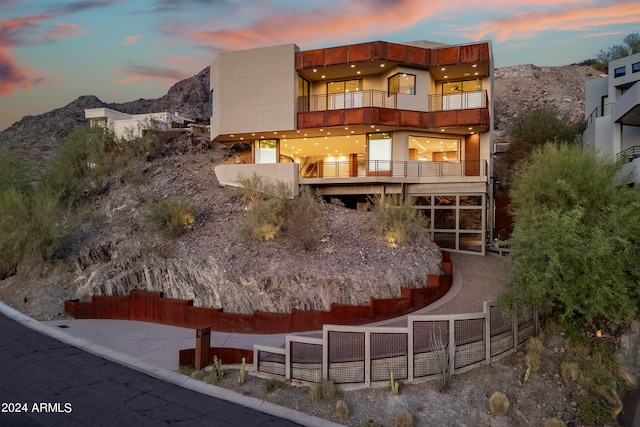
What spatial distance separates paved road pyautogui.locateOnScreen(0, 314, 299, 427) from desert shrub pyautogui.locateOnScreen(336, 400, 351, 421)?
35.4 inches

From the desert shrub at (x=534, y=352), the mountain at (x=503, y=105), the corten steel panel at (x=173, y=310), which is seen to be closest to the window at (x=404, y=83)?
the corten steel panel at (x=173, y=310)

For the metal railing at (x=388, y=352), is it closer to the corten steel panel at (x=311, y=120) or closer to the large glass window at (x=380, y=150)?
the large glass window at (x=380, y=150)

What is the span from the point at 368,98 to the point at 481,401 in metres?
17.9

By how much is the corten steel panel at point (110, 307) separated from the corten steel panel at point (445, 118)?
16.7 meters

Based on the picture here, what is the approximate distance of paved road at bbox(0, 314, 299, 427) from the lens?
315 inches

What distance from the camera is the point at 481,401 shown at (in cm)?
886

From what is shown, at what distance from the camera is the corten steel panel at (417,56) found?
22609 millimetres

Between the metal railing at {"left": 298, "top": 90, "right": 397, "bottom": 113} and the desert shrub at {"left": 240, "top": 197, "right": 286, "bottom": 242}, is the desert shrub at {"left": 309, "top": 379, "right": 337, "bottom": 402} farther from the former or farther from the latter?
the metal railing at {"left": 298, "top": 90, "right": 397, "bottom": 113}

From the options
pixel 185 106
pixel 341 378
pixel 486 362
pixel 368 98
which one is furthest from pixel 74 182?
pixel 185 106

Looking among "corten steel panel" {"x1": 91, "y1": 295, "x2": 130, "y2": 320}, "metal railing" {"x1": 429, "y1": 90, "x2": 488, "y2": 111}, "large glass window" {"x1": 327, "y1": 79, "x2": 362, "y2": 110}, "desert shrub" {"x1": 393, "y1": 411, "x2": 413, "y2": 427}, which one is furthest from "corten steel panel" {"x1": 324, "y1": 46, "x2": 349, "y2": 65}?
"desert shrub" {"x1": 393, "y1": 411, "x2": 413, "y2": 427}

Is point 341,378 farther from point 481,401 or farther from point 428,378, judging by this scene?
point 481,401

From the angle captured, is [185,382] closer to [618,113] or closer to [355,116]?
[355,116]

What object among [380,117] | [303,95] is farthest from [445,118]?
[303,95]

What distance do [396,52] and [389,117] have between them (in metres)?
3.37
